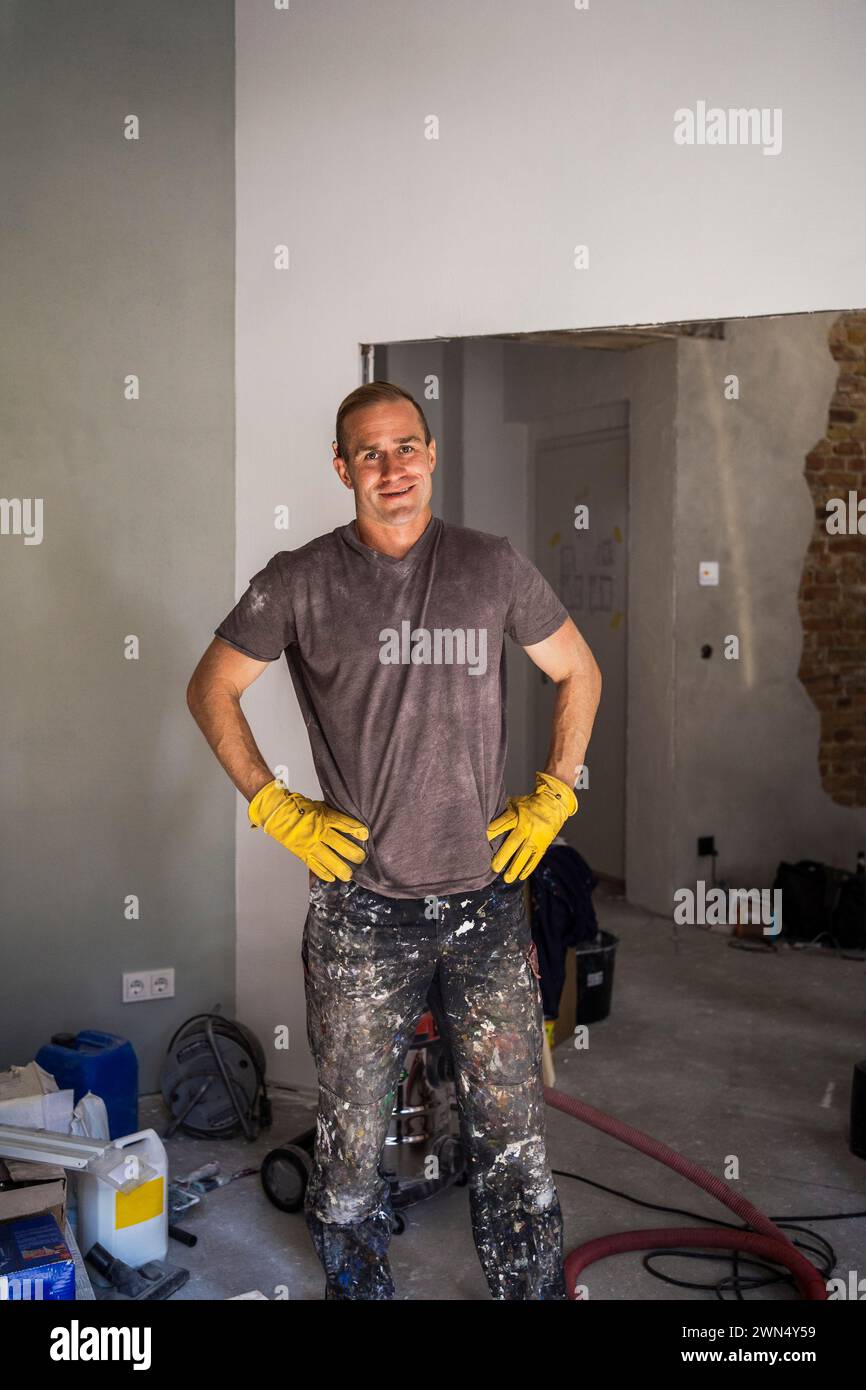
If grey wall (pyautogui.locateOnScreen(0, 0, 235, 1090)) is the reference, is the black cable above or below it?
below

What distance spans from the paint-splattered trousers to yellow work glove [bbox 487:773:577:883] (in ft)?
0.16

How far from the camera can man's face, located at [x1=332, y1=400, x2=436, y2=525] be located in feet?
7.09

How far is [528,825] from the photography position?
7.39 feet

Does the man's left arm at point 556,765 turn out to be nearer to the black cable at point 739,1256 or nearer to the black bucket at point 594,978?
the black cable at point 739,1256

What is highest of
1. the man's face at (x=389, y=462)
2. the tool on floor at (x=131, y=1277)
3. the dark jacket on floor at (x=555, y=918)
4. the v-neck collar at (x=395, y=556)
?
the man's face at (x=389, y=462)

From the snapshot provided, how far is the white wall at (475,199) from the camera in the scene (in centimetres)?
284

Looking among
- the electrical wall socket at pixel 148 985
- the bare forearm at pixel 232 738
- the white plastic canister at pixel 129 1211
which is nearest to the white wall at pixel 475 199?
the electrical wall socket at pixel 148 985

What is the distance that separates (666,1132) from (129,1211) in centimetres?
145

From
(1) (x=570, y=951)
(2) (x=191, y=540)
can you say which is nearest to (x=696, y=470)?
(1) (x=570, y=951)

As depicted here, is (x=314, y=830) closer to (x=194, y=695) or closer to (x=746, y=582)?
(x=194, y=695)

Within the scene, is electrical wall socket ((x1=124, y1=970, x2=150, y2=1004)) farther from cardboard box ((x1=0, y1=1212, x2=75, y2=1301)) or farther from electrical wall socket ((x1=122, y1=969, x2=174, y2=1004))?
cardboard box ((x1=0, y1=1212, x2=75, y2=1301))

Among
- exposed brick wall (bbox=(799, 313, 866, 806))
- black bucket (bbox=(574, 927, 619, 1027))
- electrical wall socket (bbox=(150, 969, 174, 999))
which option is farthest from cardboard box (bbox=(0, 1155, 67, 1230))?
exposed brick wall (bbox=(799, 313, 866, 806))

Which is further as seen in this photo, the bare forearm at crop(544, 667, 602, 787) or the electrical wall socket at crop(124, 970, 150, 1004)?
the electrical wall socket at crop(124, 970, 150, 1004)

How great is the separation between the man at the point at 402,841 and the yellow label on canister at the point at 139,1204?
22.0 inches
